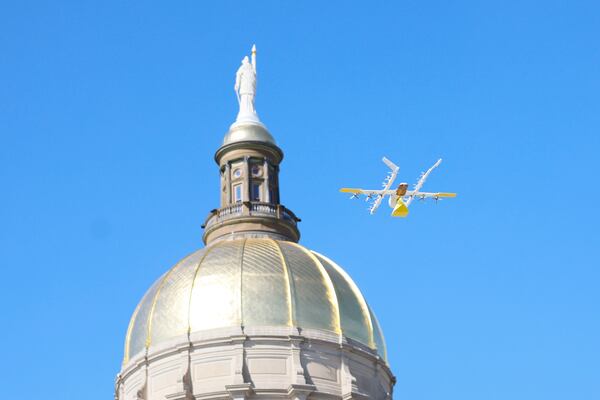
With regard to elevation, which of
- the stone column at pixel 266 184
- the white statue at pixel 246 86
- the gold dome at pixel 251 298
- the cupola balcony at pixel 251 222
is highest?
the white statue at pixel 246 86

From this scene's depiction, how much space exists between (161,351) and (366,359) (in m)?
9.28

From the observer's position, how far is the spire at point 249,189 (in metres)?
79.1

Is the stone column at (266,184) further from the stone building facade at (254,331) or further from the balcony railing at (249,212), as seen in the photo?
the stone building facade at (254,331)

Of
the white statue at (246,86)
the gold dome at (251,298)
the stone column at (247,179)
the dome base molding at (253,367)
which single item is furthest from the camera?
the white statue at (246,86)

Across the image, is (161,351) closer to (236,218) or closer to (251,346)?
(251,346)

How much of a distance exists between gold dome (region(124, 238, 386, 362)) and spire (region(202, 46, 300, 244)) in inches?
93.0

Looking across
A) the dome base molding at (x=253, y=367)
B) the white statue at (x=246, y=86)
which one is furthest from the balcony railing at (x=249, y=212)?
the dome base molding at (x=253, y=367)

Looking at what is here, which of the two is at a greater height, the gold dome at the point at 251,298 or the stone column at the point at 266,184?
the stone column at the point at 266,184

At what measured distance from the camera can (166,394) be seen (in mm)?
71875

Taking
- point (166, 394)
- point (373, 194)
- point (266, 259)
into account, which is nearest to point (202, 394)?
point (166, 394)

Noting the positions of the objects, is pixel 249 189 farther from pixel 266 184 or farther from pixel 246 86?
pixel 246 86

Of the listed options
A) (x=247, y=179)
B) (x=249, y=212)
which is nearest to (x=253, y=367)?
(x=249, y=212)

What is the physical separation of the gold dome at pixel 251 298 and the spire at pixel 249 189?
2361 millimetres

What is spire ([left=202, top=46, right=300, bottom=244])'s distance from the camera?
79125mm
